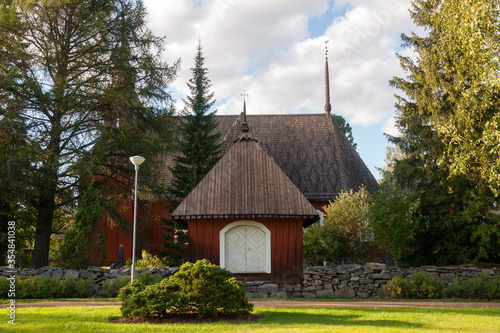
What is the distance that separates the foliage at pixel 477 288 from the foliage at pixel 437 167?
132 inches

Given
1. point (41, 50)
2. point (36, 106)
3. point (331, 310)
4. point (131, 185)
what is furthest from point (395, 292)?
point (41, 50)

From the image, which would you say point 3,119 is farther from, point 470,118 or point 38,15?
point 470,118

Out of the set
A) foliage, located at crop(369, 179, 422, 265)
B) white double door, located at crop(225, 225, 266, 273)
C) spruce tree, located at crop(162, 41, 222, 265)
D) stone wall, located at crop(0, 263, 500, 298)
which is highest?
spruce tree, located at crop(162, 41, 222, 265)

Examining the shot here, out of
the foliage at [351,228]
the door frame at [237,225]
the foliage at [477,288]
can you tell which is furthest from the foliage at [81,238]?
the foliage at [477,288]

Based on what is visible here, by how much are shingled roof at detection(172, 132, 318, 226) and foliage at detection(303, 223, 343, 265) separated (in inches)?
122

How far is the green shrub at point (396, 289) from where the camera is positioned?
15023mm

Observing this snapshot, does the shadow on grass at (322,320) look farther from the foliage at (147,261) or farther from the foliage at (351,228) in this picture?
the foliage at (147,261)

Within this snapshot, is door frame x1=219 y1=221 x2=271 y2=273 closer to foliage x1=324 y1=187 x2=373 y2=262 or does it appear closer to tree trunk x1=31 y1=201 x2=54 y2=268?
foliage x1=324 y1=187 x2=373 y2=262

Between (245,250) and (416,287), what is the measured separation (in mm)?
6074

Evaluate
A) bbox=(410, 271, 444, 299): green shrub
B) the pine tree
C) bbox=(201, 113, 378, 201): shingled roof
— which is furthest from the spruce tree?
bbox=(410, 271, 444, 299): green shrub

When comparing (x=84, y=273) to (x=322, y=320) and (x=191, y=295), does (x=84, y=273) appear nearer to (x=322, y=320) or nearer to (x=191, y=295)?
(x=191, y=295)

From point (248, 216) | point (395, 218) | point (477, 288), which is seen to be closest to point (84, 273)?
point (248, 216)

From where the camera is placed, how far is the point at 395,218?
63.0ft

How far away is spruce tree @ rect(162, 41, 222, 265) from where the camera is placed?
2142 centimetres
